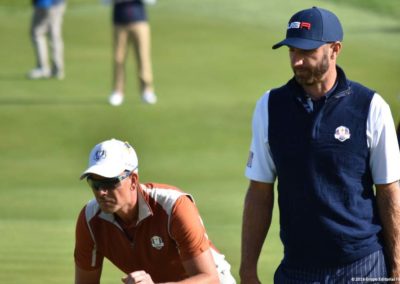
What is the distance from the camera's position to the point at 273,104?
6.47 meters

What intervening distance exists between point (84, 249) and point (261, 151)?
135 centimetres

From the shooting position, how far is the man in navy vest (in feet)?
20.5

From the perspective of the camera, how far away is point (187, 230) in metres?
6.86

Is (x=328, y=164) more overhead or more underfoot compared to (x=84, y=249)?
more overhead

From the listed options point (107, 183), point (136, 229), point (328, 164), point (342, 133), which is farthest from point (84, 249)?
point (342, 133)

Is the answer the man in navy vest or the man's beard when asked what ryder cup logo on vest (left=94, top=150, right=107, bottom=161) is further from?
the man's beard

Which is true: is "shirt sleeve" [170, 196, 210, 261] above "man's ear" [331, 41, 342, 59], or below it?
below

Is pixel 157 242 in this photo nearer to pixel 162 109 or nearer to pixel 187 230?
pixel 187 230

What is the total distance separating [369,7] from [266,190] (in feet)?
81.0

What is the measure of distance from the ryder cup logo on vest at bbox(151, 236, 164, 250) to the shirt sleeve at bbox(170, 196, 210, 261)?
0.12 meters

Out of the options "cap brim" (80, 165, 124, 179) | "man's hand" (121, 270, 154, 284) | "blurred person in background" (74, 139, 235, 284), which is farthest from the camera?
"blurred person in background" (74, 139, 235, 284)

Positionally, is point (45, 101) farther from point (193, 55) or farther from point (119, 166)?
Answer: point (119, 166)

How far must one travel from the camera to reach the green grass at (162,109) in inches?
523

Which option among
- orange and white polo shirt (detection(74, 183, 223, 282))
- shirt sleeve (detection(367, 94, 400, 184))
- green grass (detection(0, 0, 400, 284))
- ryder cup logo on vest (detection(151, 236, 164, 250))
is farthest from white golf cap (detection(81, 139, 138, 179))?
green grass (detection(0, 0, 400, 284))
